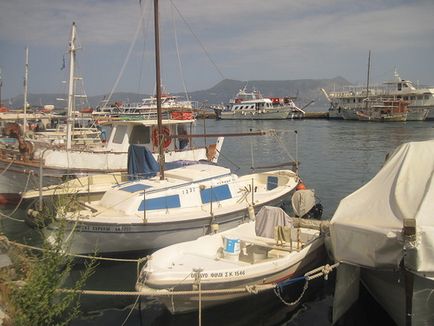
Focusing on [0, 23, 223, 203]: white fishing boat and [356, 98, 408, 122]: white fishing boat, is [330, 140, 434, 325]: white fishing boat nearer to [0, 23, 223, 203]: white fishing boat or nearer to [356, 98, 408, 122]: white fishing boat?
[0, 23, 223, 203]: white fishing boat

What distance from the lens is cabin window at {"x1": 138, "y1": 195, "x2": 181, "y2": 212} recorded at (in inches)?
524

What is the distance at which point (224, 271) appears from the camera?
917 centimetres

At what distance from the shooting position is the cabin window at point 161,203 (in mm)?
13312

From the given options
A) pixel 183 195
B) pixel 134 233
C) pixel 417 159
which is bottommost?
pixel 134 233

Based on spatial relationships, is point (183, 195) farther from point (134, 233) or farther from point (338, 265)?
point (338, 265)

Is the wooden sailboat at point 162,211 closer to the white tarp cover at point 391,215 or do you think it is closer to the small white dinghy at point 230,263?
the small white dinghy at point 230,263

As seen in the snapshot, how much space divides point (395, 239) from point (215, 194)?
292 inches

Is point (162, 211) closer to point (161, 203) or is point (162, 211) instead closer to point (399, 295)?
point (161, 203)

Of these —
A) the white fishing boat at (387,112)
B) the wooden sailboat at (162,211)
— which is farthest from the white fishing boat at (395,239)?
the white fishing boat at (387,112)

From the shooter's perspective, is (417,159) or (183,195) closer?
(417,159)

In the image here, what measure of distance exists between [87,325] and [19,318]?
4.27m

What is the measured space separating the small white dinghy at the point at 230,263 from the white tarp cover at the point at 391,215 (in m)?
1.46

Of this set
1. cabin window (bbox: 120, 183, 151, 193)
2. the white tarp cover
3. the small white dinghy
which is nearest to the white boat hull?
the white tarp cover

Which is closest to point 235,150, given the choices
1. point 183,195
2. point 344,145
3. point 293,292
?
point 344,145
